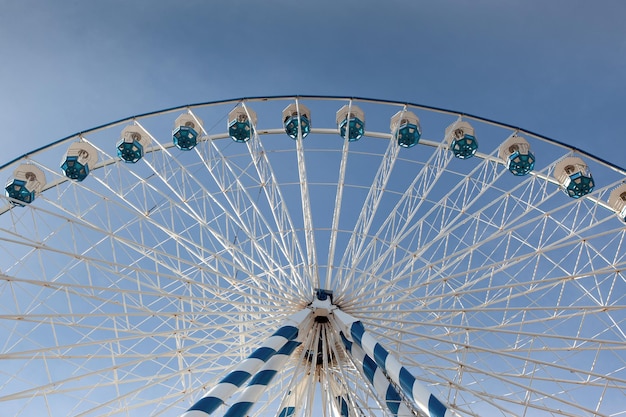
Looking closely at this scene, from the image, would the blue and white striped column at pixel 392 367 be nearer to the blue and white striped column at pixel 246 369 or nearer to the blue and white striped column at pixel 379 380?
the blue and white striped column at pixel 379 380

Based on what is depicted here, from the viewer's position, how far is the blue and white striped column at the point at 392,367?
519 inches

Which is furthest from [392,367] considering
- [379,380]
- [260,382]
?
[260,382]

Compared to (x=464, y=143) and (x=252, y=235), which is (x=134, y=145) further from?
(x=464, y=143)

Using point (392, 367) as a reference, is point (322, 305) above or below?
above

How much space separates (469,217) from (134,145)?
11192 mm

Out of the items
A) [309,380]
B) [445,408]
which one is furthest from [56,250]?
[445,408]

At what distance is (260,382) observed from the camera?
15188 millimetres

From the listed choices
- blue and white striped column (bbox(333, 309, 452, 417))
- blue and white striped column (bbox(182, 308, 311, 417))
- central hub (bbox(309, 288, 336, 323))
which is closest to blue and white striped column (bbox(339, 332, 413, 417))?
blue and white striped column (bbox(333, 309, 452, 417))

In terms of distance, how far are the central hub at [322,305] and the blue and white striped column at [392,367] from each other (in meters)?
0.28

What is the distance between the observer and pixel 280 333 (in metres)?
16.3

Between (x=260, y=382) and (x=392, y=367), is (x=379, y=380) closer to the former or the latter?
(x=392, y=367)

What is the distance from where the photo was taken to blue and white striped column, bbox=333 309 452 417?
43.2 feet

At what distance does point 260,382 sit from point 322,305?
3.22 m

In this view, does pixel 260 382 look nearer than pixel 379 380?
Yes
